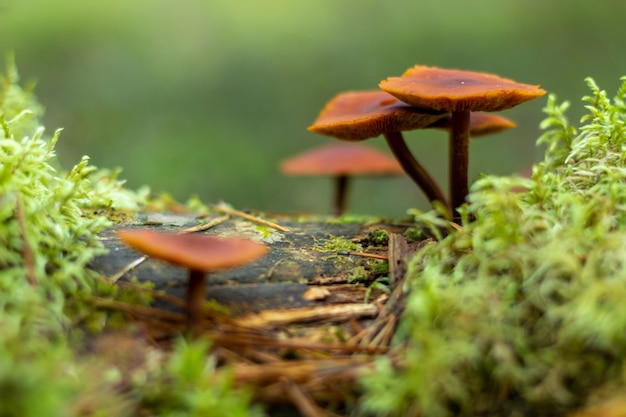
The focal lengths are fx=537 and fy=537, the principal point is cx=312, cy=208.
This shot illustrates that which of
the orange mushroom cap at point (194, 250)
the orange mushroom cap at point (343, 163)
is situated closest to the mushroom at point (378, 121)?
the orange mushroom cap at point (194, 250)

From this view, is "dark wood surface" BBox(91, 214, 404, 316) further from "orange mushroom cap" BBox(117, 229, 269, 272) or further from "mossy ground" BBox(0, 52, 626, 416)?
"orange mushroom cap" BBox(117, 229, 269, 272)

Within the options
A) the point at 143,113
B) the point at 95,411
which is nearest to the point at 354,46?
the point at 143,113

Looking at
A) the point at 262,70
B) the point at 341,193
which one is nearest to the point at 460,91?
the point at 341,193

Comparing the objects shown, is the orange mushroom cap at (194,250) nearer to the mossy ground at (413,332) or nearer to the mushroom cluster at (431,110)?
the mossy ground at (413,332)

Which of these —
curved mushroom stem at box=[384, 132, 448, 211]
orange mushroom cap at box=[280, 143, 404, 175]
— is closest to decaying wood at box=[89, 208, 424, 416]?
curved mushroom stem at box=[384, 132, 448, 211]

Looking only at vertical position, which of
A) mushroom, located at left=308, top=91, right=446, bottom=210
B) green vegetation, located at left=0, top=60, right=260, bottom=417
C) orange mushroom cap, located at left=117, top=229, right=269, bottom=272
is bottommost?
green vegetation, located at left=0, top=60, right=260, bottom=417

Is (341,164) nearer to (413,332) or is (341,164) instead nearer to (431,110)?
(431,110)
